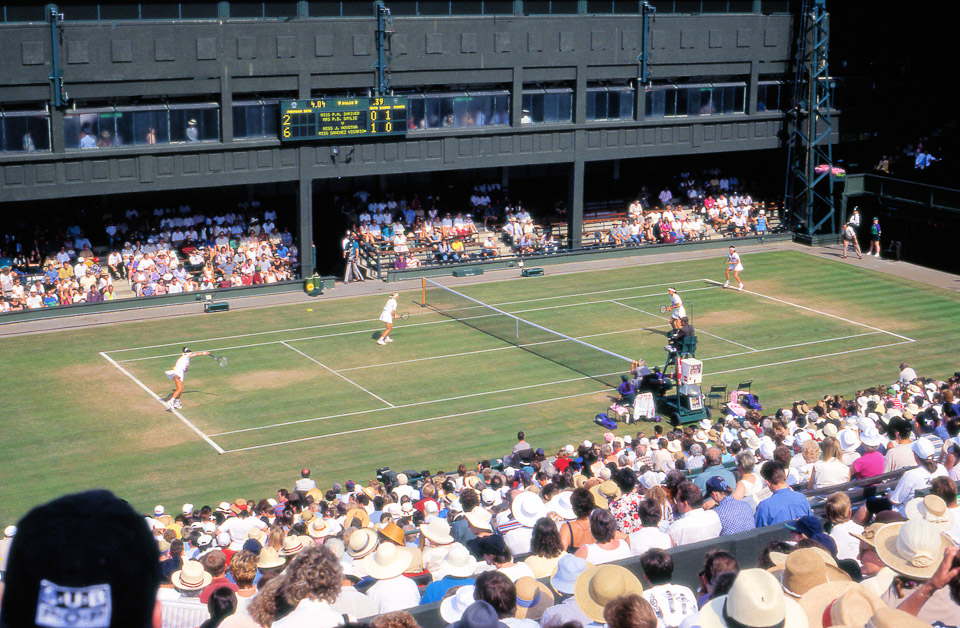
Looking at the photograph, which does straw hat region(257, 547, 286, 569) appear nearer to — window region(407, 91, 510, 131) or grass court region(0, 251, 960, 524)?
grass court region(0, 251, 960, 524)

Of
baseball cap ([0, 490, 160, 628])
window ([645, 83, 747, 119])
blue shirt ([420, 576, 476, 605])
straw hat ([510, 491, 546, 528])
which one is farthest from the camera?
window ([645, 83, 747, 119])

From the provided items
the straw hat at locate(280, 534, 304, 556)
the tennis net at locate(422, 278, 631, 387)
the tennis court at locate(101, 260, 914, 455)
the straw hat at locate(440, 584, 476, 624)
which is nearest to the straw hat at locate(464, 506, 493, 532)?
the straw hat at locate(280, 534, 304, 556)

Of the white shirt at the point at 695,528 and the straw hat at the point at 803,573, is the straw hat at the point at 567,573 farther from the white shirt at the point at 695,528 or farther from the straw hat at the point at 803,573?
the white shirt at the point at 695,528

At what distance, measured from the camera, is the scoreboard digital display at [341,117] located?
1614 inches

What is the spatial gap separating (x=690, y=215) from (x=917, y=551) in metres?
45.2

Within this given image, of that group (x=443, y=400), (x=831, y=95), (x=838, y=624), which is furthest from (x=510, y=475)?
(x=831, y=95)

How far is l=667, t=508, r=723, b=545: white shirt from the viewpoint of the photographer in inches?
476

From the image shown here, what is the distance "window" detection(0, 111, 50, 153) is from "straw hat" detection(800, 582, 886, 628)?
3495 cm

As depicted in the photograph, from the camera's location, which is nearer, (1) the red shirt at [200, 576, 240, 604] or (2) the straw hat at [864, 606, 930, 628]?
(2) the straw hat at [864, 606, 930, 628]

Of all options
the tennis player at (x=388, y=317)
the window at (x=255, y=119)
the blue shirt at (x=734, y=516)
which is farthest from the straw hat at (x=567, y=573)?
the window at (x=255, y=119)

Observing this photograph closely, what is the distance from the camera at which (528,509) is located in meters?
13.8

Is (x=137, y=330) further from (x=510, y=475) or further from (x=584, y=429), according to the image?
(x=510, y=475)

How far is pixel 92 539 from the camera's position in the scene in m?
2.97

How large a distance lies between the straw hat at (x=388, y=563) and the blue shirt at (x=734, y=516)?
4.17 m
